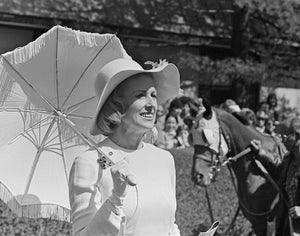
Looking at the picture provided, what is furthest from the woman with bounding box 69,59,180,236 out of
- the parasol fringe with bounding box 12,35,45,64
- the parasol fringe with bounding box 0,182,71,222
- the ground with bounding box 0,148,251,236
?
the ground with bounding box 0,148,251,236

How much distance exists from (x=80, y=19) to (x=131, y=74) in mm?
13603

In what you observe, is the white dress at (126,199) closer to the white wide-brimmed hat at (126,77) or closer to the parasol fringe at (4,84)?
the white wide-brimmed hat at (126,77)

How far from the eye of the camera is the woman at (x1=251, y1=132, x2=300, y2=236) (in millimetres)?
6371

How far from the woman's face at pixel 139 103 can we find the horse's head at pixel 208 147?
3973 mm

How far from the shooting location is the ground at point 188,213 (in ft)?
24.1

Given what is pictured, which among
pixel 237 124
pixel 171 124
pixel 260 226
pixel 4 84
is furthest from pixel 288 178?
pixel 171 124

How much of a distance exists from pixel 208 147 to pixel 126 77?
13.6 feet

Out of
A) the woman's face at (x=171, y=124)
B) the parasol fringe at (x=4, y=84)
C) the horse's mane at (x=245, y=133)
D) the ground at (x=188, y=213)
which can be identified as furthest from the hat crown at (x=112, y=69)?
the woman's face at (x=171, y=124)

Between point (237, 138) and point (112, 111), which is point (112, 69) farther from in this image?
point (237, 138)

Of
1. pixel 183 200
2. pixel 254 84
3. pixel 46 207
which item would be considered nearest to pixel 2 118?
pixel 46 207

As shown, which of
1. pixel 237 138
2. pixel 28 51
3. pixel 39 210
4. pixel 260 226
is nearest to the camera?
pixel 28 51

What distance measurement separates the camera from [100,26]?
677 inches

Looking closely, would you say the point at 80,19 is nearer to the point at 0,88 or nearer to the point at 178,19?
the point at 178,19

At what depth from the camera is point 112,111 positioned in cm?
364
